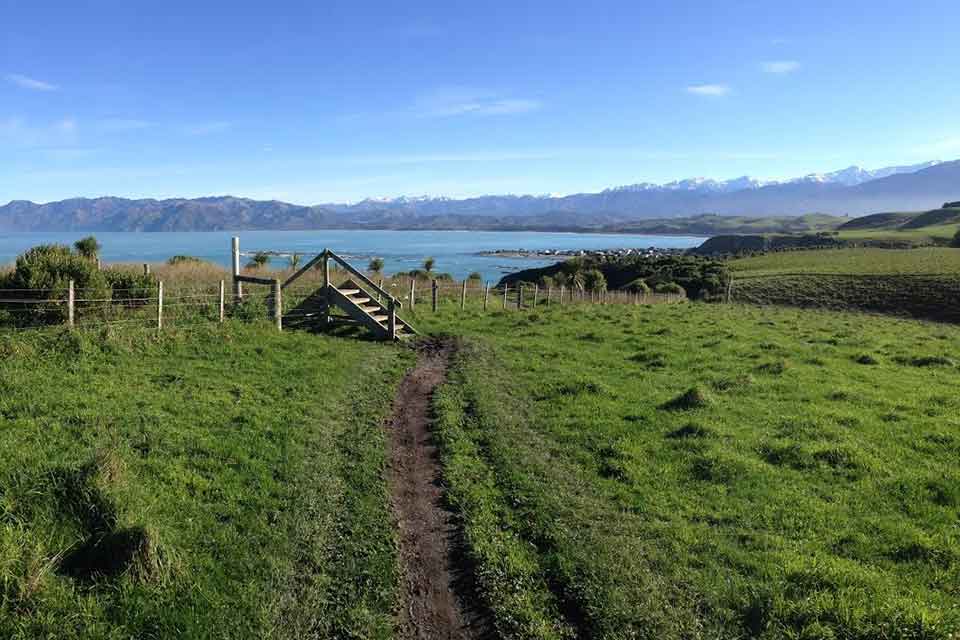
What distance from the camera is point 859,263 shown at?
2635 inches

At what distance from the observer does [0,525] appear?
252 inches

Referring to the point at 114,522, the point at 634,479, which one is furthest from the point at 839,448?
the point at 114,522

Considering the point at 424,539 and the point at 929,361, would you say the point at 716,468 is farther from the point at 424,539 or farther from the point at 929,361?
the point at 929,361

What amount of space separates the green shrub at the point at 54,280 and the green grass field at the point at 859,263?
2535 inches

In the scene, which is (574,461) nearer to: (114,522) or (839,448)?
(839,448)

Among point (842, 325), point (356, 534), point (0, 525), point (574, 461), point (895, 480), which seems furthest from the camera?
point (842, 325)

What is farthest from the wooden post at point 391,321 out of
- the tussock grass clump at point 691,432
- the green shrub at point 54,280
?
the tussock grass clump at point 691,432

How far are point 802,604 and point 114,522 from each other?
761 cm

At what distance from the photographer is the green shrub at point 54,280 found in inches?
635

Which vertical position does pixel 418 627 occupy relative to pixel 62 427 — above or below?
below

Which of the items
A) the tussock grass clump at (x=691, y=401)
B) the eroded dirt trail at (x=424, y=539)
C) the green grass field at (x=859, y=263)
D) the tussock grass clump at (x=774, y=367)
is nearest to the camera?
the eroded dirt trail at (x=424, y=539)

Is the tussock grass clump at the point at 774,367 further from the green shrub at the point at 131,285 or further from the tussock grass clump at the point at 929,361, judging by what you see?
the green shrub at the point at 131,285

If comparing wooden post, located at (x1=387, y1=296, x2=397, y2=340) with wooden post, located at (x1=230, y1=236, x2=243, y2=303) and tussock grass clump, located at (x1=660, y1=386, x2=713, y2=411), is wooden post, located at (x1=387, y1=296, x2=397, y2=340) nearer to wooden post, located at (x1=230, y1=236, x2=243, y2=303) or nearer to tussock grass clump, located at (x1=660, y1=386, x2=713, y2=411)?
wooden post, located at (x1=230, y1=236, x2=243, y2=303)

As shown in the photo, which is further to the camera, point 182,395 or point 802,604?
point 182,395
